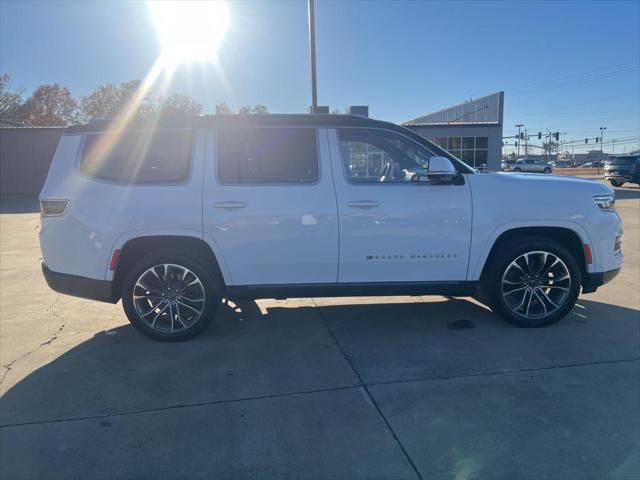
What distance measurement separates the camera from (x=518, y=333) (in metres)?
4.30

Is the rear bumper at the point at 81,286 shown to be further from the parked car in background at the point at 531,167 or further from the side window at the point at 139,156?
the parked car in background at the point at 531,167

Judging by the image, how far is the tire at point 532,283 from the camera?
4.22 meters

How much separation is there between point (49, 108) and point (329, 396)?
6758cm

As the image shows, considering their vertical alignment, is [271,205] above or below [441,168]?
below

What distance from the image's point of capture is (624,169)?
70.3 ft

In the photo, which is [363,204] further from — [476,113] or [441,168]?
[476,113]

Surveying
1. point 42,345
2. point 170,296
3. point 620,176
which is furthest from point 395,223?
point 620,176

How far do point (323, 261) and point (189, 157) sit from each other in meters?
1.53

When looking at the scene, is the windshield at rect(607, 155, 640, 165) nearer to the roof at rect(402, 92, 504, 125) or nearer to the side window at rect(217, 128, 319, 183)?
the roof at rect(402, 92, 504, 125)

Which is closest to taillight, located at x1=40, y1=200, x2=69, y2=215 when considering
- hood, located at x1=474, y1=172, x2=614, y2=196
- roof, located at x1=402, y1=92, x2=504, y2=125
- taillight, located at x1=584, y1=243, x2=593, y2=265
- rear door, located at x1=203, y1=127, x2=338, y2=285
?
rear door, located at x1=203, y1=127, x2=338, y2=285

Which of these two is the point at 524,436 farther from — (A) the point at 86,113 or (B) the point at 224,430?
(A) the point at 86,113

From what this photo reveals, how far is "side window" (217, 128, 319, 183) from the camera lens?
406 centimetres

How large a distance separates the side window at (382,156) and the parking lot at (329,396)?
151 cm

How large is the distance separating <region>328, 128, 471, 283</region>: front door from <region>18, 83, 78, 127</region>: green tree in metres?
60.8
